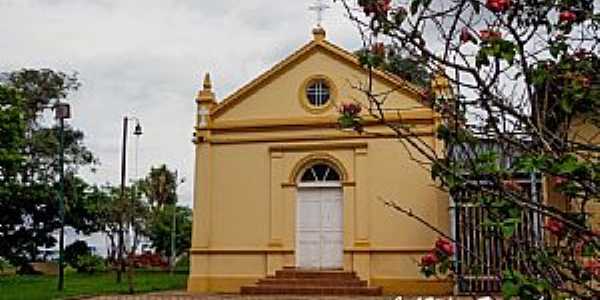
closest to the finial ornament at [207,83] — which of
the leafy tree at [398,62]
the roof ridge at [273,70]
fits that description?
the roof ridge at [273,70]

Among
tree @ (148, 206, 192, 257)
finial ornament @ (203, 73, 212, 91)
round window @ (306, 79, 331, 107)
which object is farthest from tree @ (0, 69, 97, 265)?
round window @ (306, 79, 331, 107)

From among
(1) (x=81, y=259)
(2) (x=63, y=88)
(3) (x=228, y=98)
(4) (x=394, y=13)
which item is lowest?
(1) (x=81, y=259)

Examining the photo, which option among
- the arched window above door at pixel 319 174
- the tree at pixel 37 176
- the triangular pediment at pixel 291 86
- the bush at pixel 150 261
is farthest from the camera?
the bush at pixel 150 261

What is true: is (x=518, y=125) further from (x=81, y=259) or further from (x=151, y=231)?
(x=151, y=231)

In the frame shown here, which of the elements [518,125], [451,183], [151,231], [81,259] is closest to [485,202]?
[451,183]

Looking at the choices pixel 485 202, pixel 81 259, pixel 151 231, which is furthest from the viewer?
pixel 151 231

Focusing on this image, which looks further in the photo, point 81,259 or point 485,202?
point 81,259

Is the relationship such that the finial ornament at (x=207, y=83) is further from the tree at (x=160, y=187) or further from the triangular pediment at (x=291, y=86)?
the tree at (x=160, y=187)

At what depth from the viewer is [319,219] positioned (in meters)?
16.5

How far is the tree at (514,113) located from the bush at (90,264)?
28.5 meters

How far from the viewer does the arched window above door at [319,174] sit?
54.5 feet

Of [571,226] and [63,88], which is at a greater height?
[63,88]

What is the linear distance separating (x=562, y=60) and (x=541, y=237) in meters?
0.77

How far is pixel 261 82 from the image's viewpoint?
1733 centimetres
